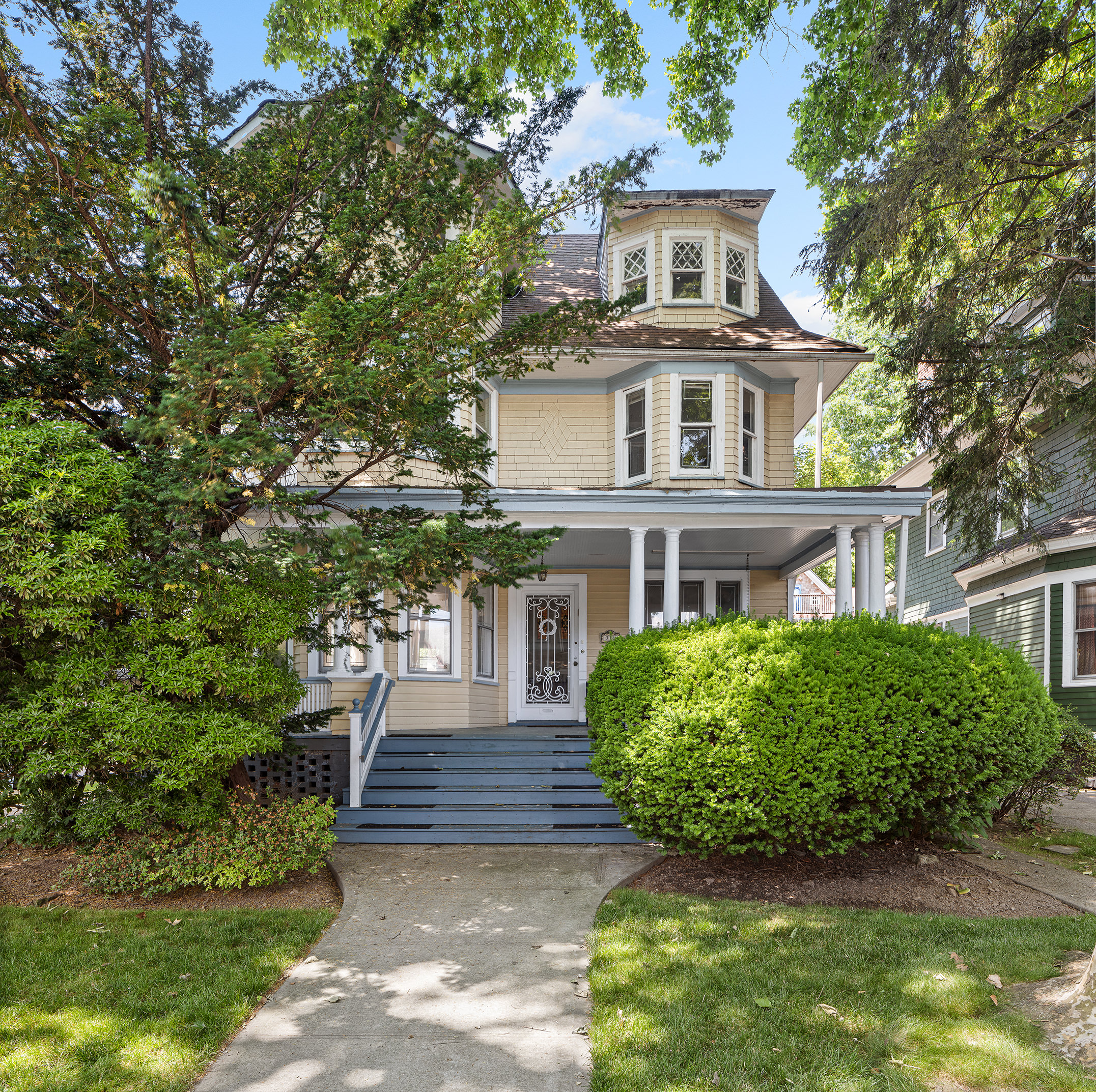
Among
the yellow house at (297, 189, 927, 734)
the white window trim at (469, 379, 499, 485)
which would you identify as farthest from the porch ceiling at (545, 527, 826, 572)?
the white window trim at (469, 379, 499, 485)

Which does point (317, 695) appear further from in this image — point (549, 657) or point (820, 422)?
point (820, 422)

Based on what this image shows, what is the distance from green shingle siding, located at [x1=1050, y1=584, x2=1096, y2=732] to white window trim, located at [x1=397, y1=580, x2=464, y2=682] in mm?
9841

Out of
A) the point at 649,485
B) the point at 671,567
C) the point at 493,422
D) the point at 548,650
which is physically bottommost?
the point at 548,650

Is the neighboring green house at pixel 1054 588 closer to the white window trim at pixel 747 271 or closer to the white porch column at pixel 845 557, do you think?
the white porch column at pixel 845 557

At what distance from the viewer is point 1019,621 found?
47.2ft

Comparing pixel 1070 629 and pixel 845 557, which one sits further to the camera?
pixel 1070 629

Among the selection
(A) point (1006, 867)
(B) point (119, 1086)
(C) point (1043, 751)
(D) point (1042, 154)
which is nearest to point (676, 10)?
(D) point (1042, 154)

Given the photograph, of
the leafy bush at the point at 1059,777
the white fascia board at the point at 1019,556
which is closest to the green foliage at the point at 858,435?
the white fascia board at the point at 1019,556

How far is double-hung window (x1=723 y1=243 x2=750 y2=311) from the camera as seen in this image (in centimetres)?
1348

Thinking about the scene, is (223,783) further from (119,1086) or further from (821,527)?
(821,527)

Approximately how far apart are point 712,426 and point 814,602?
37.7 meters

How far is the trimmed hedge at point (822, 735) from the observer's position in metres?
5.52

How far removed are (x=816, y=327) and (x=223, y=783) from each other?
26.2 metres

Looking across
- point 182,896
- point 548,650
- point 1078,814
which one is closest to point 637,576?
point 548,650
